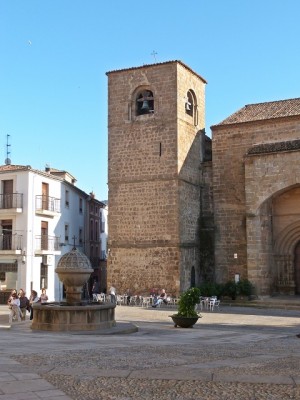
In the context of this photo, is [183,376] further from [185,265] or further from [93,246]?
[93,246]

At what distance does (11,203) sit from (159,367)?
71.3 feet

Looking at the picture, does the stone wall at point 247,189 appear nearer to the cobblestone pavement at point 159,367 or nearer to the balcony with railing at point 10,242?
the balcony with railing at point 10,242

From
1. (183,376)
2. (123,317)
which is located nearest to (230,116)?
(123,317)

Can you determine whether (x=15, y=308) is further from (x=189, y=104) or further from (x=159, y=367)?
(x=189, y=104)

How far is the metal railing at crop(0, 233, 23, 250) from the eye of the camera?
26.9 meters

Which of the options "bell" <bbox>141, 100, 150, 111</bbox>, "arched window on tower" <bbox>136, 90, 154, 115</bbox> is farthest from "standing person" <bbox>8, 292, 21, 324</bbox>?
"arched window on tower" <bbox>136, 90, 154, 115</bbox>

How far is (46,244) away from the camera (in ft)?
94.4

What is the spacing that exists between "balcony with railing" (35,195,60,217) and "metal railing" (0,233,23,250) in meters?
1.69

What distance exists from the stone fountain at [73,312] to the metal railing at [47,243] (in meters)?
14.4

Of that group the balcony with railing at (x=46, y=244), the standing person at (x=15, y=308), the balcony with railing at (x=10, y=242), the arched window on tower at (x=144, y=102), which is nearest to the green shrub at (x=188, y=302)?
the standing person at (x=15, y=308)

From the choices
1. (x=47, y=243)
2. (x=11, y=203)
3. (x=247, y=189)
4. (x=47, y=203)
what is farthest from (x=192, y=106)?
(x=47, y=243)

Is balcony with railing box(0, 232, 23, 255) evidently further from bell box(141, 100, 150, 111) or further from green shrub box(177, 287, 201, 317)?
green shrub box(177, 287, 201, 317)

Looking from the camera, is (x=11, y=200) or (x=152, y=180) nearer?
(x=152, y=180)

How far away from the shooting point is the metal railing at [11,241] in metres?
26.9
